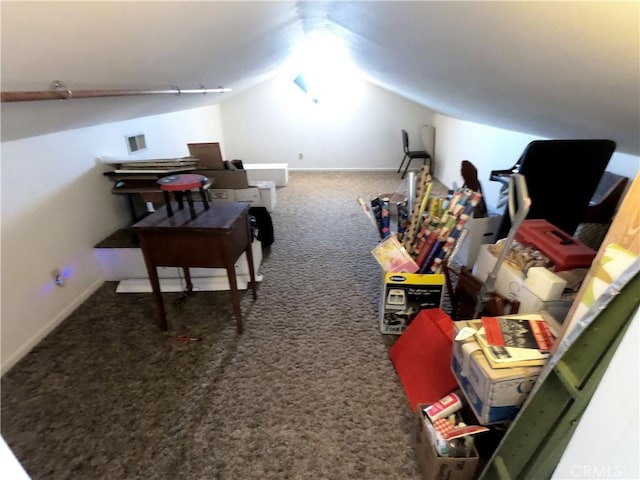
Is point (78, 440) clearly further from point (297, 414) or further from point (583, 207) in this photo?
point (583, 207)

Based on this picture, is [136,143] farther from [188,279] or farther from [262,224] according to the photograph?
[188,279]

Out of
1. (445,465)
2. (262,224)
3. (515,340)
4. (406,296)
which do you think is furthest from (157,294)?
(515,340)

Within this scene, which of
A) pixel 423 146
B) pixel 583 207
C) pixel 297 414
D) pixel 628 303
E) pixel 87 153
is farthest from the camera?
pixel 423 146

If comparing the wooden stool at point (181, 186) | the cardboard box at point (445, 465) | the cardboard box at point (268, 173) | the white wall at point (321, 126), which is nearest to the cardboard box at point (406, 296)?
the cardboard box at point (445, 465)

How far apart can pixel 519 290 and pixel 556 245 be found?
10.5 inches

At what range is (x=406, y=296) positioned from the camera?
192 cm

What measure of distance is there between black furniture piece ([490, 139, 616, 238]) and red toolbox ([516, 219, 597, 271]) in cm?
32

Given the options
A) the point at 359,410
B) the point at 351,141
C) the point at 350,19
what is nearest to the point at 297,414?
the point at 359,410

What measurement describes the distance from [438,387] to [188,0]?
1766mm

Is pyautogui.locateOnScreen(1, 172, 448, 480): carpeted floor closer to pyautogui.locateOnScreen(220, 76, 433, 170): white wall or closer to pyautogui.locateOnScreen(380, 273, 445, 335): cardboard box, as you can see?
pyautogui.locateOnScreen(380, 273, 445, 335): cardboard box

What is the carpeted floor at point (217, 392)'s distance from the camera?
1.40 m

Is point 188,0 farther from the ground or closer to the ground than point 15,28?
farther from the ground

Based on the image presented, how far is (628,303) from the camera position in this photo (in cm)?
79

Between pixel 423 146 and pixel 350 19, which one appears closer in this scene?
pixel 350 19
